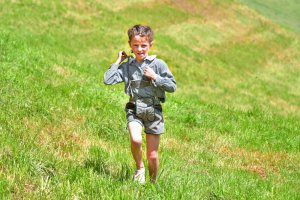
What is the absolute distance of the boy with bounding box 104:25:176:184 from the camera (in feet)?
19.0

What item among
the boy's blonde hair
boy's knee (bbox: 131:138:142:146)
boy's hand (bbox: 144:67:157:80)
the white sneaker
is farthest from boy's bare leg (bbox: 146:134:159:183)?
the boy's blonde hair

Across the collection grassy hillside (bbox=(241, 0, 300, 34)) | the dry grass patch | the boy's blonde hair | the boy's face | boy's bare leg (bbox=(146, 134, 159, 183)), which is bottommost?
grassy hillside (bbox=(241, 0, 300, 34))

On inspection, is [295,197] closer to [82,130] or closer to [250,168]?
[250,168]

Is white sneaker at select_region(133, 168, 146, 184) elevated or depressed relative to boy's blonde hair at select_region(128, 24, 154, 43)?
depressed

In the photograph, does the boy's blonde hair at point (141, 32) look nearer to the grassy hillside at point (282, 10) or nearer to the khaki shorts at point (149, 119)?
the khaki shorts at point (149, 119)

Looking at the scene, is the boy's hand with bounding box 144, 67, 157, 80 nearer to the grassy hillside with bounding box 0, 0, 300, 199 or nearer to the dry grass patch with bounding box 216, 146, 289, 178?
the grassy hillside with bounding box 0, 0, 300, 199

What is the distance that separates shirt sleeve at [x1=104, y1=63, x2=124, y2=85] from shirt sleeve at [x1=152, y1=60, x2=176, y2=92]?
1.72ft

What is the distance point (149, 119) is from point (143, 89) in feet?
1.33

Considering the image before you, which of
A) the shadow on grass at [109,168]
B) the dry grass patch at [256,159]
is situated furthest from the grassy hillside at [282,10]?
the shadow on grass at [109,168]

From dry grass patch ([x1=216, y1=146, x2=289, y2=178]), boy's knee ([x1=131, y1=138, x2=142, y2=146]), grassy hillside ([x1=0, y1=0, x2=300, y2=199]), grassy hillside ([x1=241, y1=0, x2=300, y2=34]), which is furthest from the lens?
grassy hillside ([x1=241, y1=0, x2=300, y2=34])

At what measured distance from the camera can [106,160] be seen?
6.64 meters

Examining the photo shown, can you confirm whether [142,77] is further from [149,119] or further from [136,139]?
[136,139]

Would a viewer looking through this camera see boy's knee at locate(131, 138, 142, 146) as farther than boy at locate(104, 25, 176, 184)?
No

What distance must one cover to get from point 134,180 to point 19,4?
78.2ft
